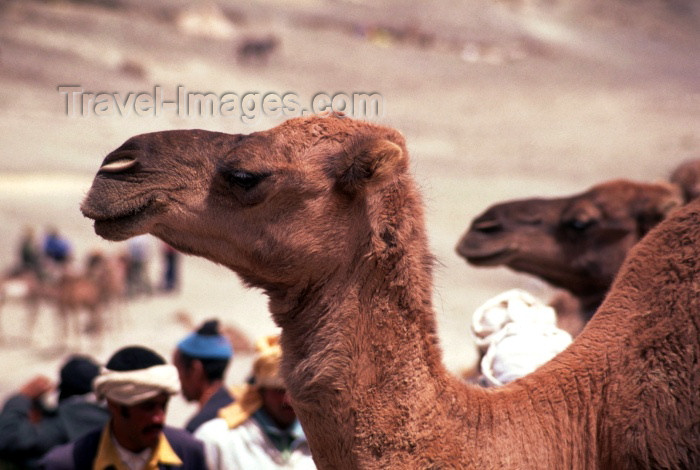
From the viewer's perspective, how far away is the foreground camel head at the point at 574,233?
6.00 m

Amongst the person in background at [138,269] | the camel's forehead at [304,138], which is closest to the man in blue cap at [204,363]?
the camel's forehead at [304,138]

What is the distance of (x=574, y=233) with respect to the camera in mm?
6180

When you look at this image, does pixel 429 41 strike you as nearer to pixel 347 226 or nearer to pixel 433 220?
pixel 433 220

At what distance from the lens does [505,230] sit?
20.5 ft

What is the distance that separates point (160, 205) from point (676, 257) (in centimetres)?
167

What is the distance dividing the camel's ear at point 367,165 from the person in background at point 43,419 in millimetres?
2780

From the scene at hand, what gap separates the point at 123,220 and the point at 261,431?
207cm

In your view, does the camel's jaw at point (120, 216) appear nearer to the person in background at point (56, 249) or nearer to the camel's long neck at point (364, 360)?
the camel's long neck at point (364, 360)

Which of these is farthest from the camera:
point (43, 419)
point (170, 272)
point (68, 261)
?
point (170, 272)

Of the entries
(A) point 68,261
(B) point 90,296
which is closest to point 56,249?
(A) point 68,261

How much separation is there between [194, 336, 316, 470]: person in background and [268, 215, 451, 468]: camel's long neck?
1667 millimetres

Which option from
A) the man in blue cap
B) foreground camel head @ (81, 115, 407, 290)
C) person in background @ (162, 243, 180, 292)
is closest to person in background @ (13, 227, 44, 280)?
person in background @ (162, 243, 180, 292)

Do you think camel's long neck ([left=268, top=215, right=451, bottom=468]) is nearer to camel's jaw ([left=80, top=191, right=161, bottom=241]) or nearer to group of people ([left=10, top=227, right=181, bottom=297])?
camel's jaw ([left=80, top=191, right=161, bottom=241])

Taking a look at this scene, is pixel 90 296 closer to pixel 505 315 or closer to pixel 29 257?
pixel 29 257
